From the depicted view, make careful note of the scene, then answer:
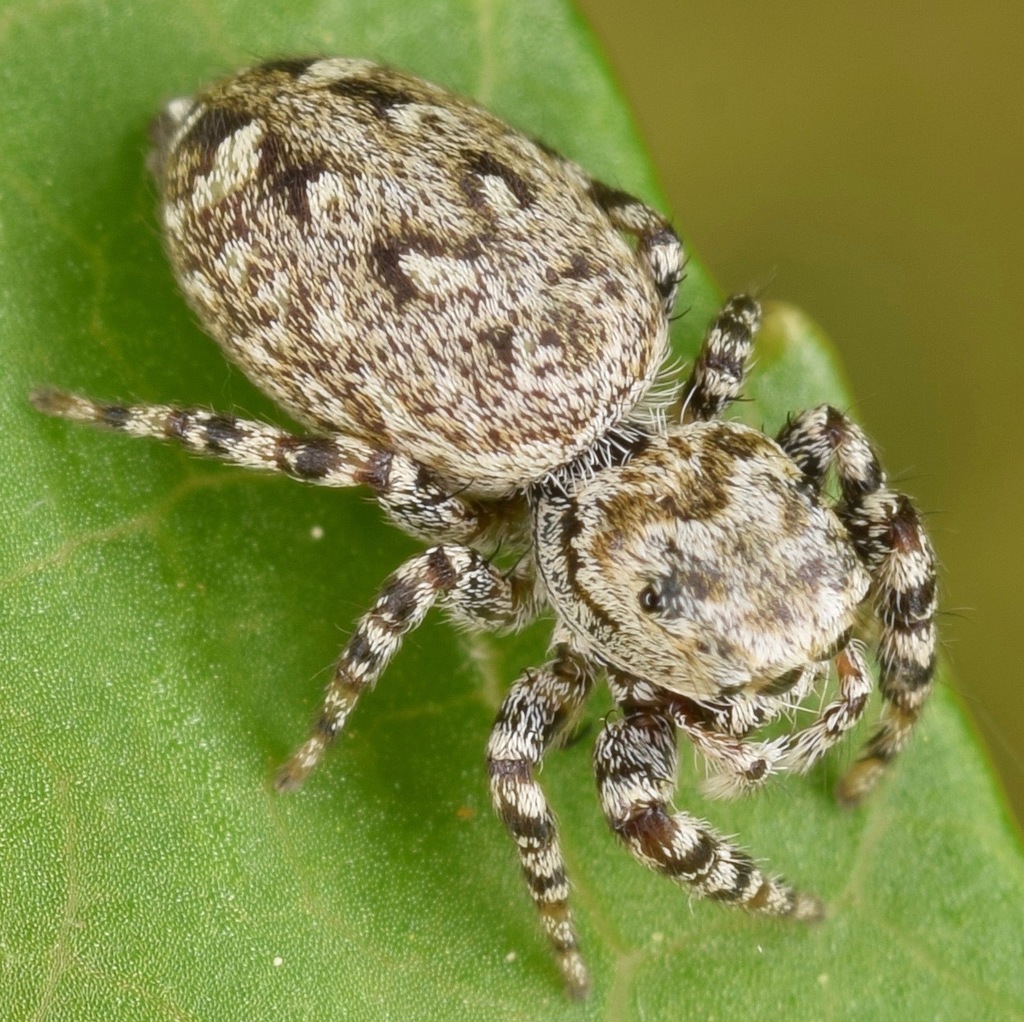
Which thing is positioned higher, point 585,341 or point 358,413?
point 585,341

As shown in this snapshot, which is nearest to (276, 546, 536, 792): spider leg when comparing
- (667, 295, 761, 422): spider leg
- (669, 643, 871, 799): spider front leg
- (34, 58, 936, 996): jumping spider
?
(34, 58, 936, 996): jumping spider

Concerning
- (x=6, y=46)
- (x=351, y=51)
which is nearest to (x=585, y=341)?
(x=351, y=51)

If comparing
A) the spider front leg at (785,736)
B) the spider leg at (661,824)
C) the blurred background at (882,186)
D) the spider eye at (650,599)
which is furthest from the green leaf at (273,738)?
the blurred background at (882,186)

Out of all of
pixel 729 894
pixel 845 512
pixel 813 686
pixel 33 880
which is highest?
pixel 845 512

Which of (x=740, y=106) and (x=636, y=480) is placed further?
(x=740, y=106)

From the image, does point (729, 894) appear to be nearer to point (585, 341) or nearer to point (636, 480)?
point (636, 480)

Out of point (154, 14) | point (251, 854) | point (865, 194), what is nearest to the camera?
point (251, 854)

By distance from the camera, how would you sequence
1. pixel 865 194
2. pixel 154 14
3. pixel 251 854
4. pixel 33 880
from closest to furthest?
pixel 33 880 < pixel 251 854 < pixel 154 14 < pixel 865 194
